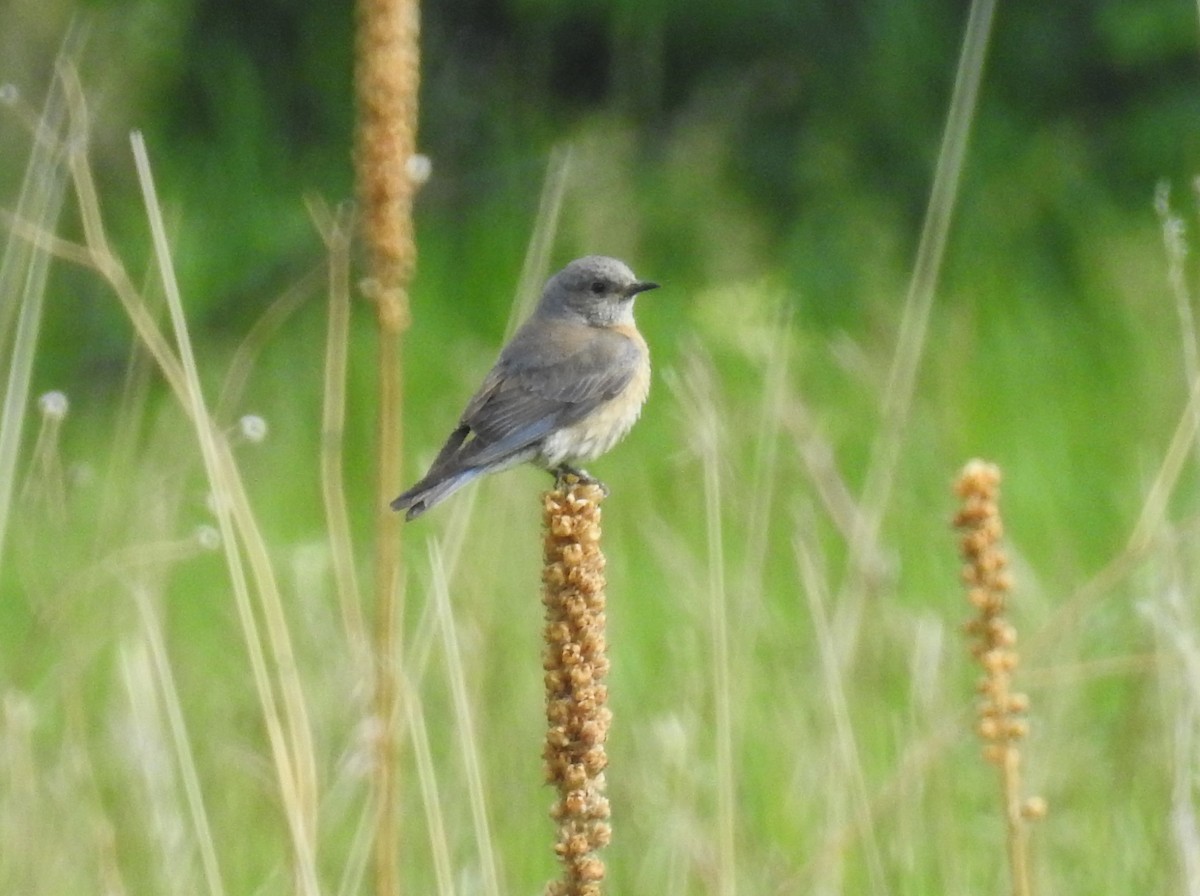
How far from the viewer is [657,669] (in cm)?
463

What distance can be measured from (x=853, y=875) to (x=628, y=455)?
2613mm

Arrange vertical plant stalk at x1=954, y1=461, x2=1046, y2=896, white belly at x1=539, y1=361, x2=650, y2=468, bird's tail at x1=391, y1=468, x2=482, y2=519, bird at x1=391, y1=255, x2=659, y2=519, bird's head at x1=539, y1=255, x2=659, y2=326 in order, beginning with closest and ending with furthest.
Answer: vertical plant stalk at x1=954, y1=461, x2=1046, y2=896 < bird's tail at x1=391, y1=468, x2=482, y2=519 < bird at x1=391, y1=255, x2=659, y2=519 < white belly at x1=539, y1=361, x2=650, y2=468 < bird's head at x1=539, y1=255, x2=659, y2=326

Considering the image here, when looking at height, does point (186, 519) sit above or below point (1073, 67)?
below

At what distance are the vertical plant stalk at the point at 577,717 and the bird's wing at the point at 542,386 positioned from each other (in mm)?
1649

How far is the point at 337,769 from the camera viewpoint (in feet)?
9.60

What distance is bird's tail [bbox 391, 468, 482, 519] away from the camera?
10.5ft

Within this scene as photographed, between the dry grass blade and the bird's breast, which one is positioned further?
the bird's breast

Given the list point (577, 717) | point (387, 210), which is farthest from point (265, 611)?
point (577, 717)

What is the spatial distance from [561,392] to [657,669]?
34.4 inches

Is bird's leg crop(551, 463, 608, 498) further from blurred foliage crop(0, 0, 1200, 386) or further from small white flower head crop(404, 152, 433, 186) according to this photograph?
blurred foliage crop(0, 0, 1200, 386)

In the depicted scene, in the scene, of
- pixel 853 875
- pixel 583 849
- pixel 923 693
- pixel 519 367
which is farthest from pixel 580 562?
pixel 519 367

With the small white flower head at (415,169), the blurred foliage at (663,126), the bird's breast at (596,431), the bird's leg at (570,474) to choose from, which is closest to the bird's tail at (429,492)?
the bird's leg at (570,474)

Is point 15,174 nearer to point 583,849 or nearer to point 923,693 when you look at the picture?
point 923,693

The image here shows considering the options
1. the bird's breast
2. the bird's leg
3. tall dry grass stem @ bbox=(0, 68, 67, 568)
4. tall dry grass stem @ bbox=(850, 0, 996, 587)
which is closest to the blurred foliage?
the bird's breast
